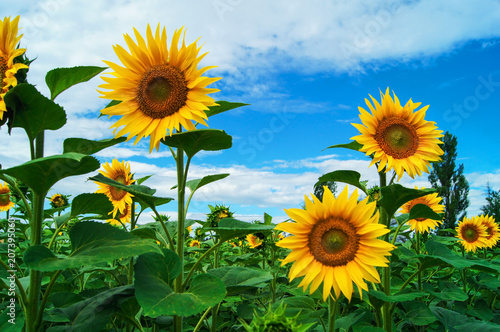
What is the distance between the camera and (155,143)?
206 centimetres

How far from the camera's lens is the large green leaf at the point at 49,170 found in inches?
61.9

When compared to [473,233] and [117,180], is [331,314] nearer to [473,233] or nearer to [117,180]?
[117,180]

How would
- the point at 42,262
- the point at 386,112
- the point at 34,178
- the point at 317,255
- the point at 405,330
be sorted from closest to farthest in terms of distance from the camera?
1. the point at 42,262
2. the point at 34,178
3. the point at 317,255
4. the point at 386,112
5. the point at 405,330

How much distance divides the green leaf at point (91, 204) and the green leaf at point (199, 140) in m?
0.46

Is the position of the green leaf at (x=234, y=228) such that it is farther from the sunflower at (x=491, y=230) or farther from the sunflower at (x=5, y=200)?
the sunflower at (x=491, y=230)

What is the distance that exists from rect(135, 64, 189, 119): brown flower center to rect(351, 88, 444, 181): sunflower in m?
1.23

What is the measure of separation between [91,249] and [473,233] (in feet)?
20.3

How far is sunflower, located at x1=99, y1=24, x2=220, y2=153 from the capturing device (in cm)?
207

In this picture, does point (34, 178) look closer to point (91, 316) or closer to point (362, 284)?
point (91, 316)

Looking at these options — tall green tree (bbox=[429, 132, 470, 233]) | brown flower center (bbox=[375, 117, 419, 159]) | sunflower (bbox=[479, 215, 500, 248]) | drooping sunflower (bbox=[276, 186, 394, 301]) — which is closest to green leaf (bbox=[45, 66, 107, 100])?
drooping sunflower (bbox=[276, 186, 394, 301])

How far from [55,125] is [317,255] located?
1485 mm

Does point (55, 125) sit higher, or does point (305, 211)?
point (55, 125)

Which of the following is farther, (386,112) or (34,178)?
(386,112)

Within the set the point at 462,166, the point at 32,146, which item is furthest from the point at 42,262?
the point at 462,166
